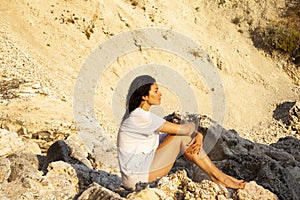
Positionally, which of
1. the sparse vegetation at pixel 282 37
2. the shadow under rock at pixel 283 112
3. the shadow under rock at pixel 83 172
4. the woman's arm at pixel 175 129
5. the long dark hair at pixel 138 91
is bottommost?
the shadow under rock at pixel 283 112

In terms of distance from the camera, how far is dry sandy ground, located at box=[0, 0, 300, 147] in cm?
1011

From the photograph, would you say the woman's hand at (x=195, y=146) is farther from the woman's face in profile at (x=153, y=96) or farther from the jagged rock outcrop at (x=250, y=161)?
the woman's face in profile at (x=153, y=96)

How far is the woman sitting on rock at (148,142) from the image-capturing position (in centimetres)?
500

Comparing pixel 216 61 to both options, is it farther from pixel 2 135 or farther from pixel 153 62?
pixel 2 135

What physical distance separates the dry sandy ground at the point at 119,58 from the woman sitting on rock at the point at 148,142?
3666mm

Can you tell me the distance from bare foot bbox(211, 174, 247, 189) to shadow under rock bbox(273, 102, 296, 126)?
12467 millimetres

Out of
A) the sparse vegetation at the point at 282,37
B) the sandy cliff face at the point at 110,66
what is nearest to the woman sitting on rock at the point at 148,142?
the sandy cliff face at the point at 110,66

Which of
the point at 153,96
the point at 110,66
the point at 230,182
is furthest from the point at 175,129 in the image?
the point at 110,66

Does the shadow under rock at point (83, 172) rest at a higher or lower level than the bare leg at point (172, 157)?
lower

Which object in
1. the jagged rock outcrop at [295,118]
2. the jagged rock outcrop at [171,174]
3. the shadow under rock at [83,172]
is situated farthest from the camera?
the jagged rock outcrop at [295,118]

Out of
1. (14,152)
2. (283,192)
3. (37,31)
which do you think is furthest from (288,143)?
(37,31)

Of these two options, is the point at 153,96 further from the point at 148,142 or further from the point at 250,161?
the point at 250,161

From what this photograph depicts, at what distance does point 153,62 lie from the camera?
1680 cm

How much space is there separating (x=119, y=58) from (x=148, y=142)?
1062 cm
